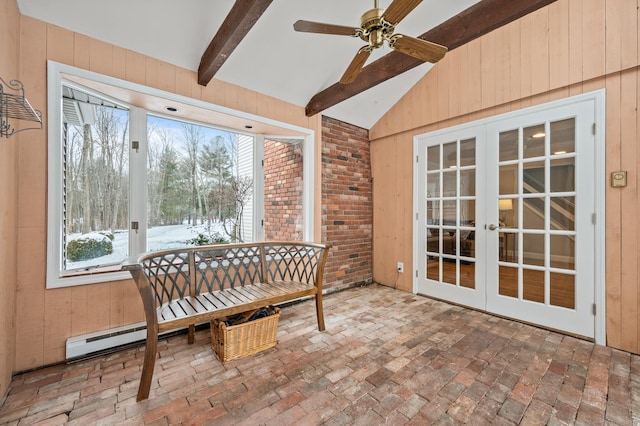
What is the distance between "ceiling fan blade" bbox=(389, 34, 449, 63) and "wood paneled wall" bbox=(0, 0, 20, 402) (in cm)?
237

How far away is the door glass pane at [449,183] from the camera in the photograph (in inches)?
134

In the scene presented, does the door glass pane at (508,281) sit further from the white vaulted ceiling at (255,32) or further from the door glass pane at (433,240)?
the white vaulted ceiling at (255,32)

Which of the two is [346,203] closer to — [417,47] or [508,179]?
[508,179]

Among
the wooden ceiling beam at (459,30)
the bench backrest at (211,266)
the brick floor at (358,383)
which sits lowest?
the brick floor at (358,383)

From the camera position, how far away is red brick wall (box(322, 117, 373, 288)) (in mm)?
3846

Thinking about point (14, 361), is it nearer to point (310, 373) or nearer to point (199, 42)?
point (310, 373)

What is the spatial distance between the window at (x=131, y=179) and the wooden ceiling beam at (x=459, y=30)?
1545 mm

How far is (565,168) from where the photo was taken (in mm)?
2615

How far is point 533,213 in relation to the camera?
2807mm

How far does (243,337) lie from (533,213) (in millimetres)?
3082

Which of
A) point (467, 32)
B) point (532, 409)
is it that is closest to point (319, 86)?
point (467, 32)

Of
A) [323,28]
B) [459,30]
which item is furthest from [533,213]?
[323,28]

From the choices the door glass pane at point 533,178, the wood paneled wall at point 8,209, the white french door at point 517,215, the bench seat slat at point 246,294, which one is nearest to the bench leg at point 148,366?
the bench seat slat at point 246,294

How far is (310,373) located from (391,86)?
3.51 meters
